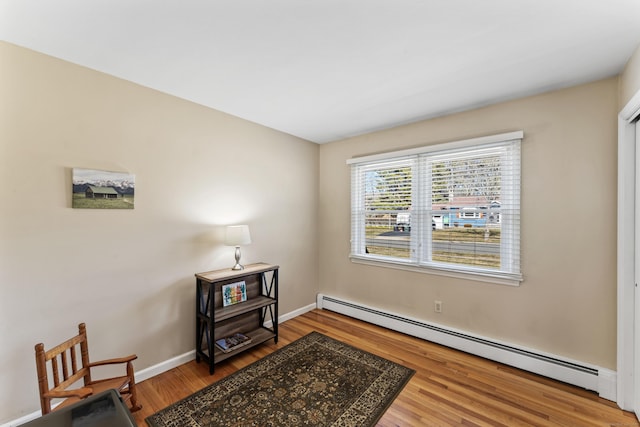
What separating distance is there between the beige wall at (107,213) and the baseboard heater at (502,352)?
1.73 meters

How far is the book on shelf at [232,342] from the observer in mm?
2633

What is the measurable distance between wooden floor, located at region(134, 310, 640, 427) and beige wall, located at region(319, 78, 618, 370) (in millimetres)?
319

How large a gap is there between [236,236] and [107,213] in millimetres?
1045

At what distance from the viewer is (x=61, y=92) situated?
1963mm

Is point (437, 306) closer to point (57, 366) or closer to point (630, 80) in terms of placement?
point (630, 80)

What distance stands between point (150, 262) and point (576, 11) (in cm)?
335

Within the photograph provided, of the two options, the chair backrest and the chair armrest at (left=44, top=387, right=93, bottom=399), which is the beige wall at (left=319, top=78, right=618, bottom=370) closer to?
the chair armrest at (left=44, top=387, right=93, bottom=399)

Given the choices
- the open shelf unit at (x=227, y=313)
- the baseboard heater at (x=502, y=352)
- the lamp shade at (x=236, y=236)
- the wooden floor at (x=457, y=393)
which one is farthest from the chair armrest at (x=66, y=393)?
the baseboard heater at (x=502, y=352)

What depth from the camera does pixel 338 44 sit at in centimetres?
177

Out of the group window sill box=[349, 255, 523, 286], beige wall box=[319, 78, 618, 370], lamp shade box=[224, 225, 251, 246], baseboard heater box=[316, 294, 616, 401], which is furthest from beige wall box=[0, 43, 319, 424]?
beige wall box=[319, 78, 618, 370]

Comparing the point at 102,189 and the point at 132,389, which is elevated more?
the point at 102,189

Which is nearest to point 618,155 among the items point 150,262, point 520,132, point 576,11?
point 520,132

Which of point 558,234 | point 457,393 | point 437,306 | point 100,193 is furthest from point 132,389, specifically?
point 558,234

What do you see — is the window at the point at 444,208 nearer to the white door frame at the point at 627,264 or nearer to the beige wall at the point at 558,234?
the beige wall at the point at 558,234
